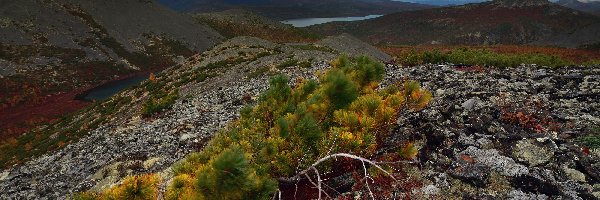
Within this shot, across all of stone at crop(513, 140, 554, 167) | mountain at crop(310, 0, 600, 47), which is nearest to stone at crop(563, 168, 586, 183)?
stone at crop(513, 140, 554, 167)

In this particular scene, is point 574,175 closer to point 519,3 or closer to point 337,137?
point 337,137

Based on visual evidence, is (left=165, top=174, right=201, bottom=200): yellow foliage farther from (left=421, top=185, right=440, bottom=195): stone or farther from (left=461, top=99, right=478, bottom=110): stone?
(left=461, top=99, right=478, bottom=110): stone

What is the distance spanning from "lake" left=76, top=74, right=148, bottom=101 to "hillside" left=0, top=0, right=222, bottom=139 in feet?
7.96

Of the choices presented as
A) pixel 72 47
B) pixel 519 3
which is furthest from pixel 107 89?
pixel 519 3

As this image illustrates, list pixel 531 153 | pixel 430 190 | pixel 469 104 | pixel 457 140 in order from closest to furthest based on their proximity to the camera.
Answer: pixel 430 190 < pixel 531 153 < pixel 457 140 < pixel 469 104

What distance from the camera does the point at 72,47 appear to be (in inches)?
3632

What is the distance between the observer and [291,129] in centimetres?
754

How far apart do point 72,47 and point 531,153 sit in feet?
332

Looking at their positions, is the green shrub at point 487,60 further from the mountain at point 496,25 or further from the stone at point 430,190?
the mountain at point 496,25

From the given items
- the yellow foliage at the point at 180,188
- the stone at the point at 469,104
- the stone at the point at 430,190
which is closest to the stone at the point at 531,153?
the stone at the point at 430,190

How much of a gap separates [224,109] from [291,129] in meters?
16.1

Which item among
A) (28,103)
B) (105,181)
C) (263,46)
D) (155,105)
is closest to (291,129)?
(105,181)

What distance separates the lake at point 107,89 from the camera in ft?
211

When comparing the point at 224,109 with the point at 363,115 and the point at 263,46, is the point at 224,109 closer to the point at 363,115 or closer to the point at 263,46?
the point at 363,115
